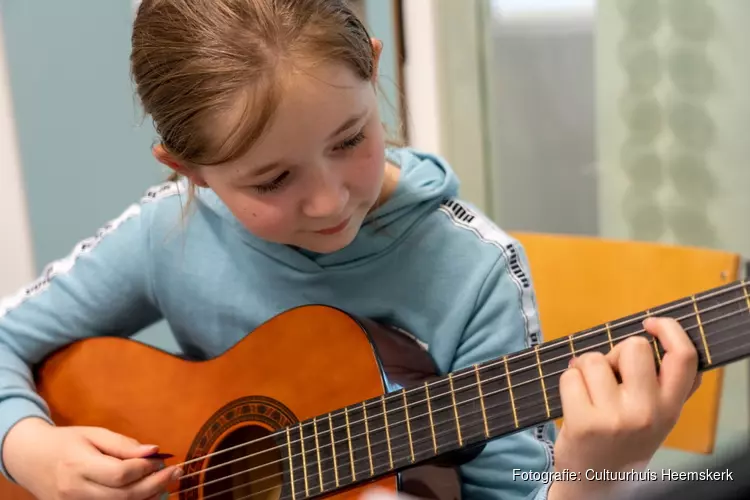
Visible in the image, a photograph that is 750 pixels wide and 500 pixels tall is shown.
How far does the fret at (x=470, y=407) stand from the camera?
0.63 metres

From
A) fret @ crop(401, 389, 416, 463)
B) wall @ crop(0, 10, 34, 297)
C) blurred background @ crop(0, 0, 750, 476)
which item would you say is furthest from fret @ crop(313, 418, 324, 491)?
wall @ crop(0, 10, 34, 297)

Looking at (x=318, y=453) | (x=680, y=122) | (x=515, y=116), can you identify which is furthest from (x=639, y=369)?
(x=515, y=116)

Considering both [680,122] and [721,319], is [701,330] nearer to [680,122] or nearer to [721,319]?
[721,319]

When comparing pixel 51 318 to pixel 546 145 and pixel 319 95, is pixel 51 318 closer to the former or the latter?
pixel 319 95

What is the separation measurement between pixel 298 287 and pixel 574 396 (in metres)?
0.41

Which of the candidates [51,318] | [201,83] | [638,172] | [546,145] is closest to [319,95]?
[201,83]

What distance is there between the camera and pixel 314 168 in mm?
691

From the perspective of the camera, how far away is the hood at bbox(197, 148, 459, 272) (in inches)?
33.2

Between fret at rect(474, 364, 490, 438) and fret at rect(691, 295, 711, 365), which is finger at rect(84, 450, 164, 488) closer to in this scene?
fret at rect(474, 364, 490, 438)

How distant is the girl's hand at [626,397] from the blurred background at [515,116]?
85 centimetres

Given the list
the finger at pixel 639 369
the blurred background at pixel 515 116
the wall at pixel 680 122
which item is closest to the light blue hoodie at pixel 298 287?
the finger at pixel 639 369

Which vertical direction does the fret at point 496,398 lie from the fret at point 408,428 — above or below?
above

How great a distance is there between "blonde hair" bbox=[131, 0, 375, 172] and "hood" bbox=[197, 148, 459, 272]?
16 cm

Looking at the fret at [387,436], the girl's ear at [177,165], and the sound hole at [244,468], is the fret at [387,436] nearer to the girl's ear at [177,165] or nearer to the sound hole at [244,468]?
the sound hole at [244,468]
